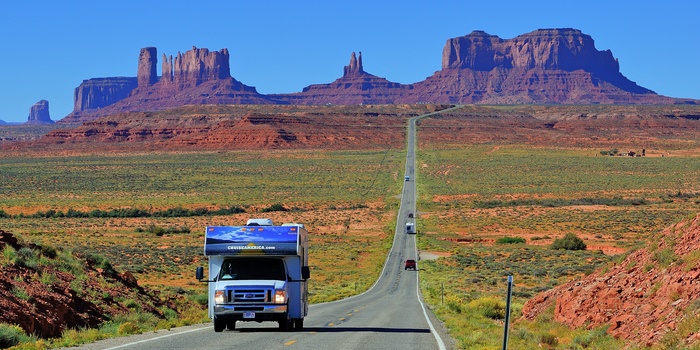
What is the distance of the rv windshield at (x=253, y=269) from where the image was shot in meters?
20.7

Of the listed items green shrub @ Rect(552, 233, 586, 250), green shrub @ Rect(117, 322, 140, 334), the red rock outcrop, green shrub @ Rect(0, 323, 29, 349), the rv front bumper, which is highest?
the red rock outcrop

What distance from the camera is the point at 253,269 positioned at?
2081cm

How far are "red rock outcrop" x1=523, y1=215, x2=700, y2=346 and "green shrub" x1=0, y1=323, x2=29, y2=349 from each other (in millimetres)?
Answer: 10113

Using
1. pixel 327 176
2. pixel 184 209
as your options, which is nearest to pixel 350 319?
pixel 184 209

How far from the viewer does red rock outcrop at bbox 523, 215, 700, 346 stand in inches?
632

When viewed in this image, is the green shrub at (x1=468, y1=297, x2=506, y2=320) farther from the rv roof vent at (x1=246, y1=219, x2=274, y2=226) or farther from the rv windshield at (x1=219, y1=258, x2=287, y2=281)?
the rv windshield at (x1=219, y1=258, x2=287, y2=281)

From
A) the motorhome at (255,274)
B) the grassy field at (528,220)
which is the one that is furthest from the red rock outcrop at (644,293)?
the motorhome at (255,274)

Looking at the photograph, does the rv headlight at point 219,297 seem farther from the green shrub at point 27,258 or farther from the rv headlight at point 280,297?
the green shrub at point 27,258

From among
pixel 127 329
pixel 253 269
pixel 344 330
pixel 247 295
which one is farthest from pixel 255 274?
pixel 127 329

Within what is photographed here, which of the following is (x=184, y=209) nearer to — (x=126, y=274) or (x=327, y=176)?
(x=327, y=176)

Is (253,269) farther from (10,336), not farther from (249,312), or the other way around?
(10,336)

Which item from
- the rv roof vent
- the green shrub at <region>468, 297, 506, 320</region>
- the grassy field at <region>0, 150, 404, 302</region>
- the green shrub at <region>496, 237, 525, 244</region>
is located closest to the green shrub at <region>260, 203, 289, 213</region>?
the grassy field at <region>0, 150, 404, 302</region>

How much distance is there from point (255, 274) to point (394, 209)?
69903 millimetres

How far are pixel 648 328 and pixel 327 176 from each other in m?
112
